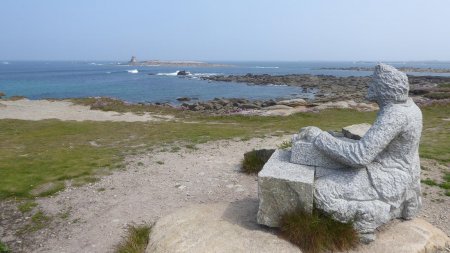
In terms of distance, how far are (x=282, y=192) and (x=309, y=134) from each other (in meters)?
1.33

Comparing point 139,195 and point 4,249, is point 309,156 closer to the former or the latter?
point 139,195

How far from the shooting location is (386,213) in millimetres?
6047

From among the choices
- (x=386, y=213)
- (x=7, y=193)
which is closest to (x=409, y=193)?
(x=386, y=213)

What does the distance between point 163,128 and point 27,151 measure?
24.0 ft

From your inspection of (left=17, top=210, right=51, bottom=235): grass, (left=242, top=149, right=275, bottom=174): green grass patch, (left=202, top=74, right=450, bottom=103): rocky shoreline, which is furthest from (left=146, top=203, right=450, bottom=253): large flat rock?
(left=202, top=74, right=450, bottom=103): rocky shoreline

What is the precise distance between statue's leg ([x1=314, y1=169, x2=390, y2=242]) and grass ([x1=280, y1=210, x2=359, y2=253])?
14 centimetres

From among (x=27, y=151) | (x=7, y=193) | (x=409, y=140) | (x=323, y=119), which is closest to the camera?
(x=409, y=140)

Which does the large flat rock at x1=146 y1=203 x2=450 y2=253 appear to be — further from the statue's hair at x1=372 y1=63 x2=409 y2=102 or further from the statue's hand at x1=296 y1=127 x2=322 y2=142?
the statue's hair at x1=372 y1=63 x2=409 y2=102

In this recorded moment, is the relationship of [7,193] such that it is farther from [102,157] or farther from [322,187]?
[322,187]

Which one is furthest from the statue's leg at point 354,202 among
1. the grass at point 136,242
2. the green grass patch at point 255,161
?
the green grass patch at point 255,161

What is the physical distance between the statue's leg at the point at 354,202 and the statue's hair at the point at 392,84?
4.13 ft

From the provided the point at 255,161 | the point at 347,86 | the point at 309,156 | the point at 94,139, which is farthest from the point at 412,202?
the point at 347,86

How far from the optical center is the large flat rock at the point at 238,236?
Result: 5.81 m

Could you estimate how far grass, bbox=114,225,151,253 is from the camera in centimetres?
624
